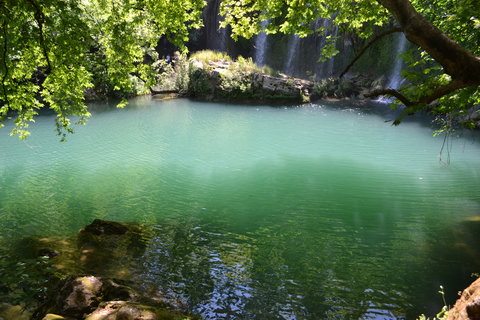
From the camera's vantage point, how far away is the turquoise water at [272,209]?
612 cm

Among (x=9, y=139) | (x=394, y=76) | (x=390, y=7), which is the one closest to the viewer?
(x=390, y=7)

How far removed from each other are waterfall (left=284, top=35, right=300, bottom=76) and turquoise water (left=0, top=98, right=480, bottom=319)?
52.2 feet

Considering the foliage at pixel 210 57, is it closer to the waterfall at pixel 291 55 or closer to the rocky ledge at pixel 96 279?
the waterfall at pixel 291 55

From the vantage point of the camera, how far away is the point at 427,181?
11930mm

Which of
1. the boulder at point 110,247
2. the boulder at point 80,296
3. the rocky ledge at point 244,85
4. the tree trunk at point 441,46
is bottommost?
the boulder at point 110,247

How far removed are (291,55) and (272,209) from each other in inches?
1077

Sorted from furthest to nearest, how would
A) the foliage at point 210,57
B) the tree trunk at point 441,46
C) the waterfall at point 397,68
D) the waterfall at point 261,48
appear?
the waterfall at point 261,48
the foliage at point 210,57
the waterfall at point 397,68
the tree trunk at point 441,46

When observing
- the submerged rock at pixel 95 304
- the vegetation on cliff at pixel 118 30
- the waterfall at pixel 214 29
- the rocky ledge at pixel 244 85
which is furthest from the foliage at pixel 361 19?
the waterfall at pixel 214 29

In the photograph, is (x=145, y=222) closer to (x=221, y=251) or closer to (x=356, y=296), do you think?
(x=221, y=251)

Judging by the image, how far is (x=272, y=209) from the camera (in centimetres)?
984

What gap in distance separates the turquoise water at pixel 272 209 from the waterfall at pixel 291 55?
15907mm

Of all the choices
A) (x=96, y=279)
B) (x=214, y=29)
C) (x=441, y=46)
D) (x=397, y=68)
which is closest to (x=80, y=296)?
(x=96, y=279)

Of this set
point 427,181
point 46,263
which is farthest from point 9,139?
point 427,181

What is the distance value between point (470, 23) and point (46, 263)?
9362 millimetres
